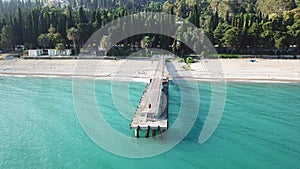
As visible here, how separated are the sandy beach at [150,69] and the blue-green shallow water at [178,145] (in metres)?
6.27

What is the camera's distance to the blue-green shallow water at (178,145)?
17.6m

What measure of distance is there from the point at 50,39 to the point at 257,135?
4670 centimetres

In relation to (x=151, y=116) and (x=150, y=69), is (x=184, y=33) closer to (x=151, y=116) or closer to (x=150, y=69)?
(x=150, y=69)

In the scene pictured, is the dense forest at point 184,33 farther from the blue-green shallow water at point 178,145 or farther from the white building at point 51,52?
the blue-green shallow water at point 178,145

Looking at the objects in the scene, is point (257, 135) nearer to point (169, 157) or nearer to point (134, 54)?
point (169, 157)

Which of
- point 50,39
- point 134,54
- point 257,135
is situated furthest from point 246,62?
point 50,39

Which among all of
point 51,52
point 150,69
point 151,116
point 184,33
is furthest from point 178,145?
point 51,52

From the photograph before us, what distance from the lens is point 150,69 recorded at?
4466 centimetres

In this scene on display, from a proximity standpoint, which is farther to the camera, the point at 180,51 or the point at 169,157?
the point at 180,51

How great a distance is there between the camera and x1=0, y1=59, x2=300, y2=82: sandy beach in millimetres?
40906

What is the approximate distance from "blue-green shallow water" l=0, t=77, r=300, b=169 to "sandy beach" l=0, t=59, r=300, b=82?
627 centimetres

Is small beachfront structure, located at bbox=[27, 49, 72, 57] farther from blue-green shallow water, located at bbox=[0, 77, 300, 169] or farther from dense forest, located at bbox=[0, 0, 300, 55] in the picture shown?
blue-green shallow water, located at bbox=[0, 77, 300, 169]

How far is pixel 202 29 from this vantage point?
53.4 m

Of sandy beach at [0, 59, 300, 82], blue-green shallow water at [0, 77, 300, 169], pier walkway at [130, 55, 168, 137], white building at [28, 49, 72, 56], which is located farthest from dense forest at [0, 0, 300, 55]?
pier walkway at [130, 55, 168, 137]
